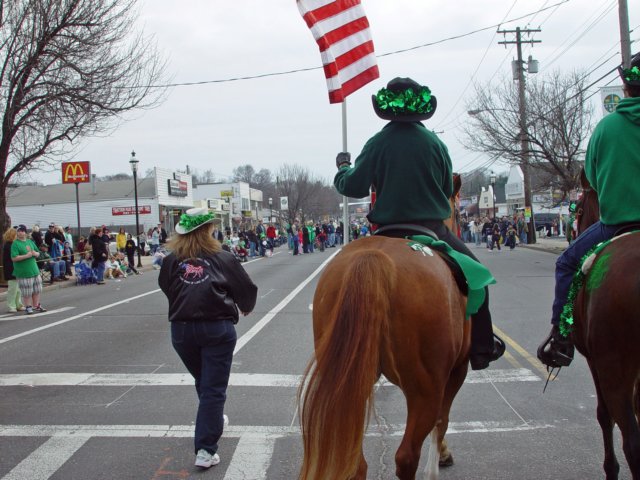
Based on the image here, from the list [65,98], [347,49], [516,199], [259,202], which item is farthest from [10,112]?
[259,202]

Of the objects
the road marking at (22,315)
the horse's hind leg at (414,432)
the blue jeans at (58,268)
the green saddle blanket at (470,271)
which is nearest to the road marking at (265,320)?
the green saddle blanket at (470,271)

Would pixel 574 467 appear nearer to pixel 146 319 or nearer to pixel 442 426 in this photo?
pixel 442 426

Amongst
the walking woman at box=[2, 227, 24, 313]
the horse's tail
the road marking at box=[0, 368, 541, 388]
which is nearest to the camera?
the horse's tail

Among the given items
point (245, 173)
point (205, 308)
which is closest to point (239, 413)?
point (205, 308)

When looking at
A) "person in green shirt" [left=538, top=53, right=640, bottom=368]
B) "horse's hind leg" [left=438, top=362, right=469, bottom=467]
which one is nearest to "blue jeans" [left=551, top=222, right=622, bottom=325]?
"person in green shirt" [left=538, top=53, right=640, bottom=368]

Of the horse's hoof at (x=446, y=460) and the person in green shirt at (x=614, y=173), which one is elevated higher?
the person in green shirt at (x=614, y=173)

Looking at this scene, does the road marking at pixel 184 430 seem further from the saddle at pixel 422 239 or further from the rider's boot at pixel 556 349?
the saddle at pixel 422 239

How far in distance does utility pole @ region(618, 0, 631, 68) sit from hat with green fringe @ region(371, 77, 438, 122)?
16.5m

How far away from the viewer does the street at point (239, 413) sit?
173 inches

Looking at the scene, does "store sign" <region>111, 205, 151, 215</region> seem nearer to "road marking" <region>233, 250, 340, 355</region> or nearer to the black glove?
"road marking" <region>233, 250, 340, 355</region>

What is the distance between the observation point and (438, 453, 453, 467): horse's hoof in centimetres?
430

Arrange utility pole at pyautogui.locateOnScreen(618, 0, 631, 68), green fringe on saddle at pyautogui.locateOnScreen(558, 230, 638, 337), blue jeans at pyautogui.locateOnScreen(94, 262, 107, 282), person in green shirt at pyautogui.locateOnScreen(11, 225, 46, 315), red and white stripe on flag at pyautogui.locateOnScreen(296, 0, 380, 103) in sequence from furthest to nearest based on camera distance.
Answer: blue jeans at pyautogui.locateOnScreen(94, 262, 107, 282), utility pole at pyautogui.locateOnScreen(618, 0, 631, 68), person in green shirt at pyautogui.locateOnScreen(11, 225, 46, 315), red and white stripe on flag at pyautogui.locateOnScreen(296, 0, 380, 103), green fringe on saddle at pyautogui.locateOnScreen(558, 230, 638, 337)

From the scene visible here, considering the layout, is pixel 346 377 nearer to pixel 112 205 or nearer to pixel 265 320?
pixel 265 320

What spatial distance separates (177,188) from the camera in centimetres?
5656
